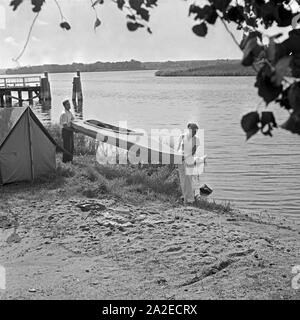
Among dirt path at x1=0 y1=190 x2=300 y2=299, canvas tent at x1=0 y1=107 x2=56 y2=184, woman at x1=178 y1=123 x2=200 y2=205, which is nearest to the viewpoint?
dirt path at x1=0 y1=190 x2=300 y2=299

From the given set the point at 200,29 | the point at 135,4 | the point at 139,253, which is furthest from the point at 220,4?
the point at 139,253

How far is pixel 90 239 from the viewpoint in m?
7.41

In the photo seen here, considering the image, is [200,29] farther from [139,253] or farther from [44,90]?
[44,90]

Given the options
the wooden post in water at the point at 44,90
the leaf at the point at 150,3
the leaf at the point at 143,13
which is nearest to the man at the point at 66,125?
the leaf at the point at 150,3

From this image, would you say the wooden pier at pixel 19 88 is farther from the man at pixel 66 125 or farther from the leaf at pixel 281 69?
the leaf at pixel 281 69

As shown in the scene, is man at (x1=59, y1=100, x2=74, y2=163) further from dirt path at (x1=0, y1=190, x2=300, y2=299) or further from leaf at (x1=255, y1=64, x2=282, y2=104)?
leaf at (x1=255, y1=64, x2=282, y2=104)

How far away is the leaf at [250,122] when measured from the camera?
76.7 inches

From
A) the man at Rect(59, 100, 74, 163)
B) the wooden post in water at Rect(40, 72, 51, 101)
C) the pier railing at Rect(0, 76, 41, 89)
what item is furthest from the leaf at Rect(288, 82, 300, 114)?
the pier railing at Rect(0, 76, 41, 89)

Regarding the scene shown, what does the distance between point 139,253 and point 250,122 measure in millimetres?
5039

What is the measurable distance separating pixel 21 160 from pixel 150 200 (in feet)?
10.8

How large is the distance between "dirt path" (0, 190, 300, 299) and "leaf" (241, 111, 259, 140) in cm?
367

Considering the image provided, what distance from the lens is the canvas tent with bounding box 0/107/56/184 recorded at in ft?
36.0
